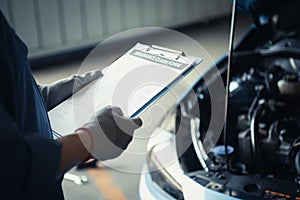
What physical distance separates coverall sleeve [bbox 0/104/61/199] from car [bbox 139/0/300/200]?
24.3 inches

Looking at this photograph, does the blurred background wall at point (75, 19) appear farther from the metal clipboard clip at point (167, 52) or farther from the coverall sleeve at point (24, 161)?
the coverall sleeve at point (24, 161)

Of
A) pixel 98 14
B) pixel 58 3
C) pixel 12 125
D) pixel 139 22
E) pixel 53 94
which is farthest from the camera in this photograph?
pixel 139 22

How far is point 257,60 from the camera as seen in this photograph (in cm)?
182

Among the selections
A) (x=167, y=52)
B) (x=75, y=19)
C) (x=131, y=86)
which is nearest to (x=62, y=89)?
(x=131, y=86)

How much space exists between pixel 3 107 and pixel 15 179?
5.3 inches

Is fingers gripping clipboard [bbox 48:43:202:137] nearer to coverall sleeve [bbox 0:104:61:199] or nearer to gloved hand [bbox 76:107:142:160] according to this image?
gloved hand [bbox 76:107:142:160]

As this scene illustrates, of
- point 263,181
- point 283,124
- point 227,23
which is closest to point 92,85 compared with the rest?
point 263,181

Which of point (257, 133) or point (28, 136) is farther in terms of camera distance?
point (257, 133)

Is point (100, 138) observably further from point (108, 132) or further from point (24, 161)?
point (24, 161)

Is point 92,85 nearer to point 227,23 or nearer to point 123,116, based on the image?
point 123,116

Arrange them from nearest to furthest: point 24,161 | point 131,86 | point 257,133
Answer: point 24,161 → point 131,86 → point 257,133

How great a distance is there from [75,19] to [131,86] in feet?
12.4

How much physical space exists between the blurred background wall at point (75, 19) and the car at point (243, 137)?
116 inches

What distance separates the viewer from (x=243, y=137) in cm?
153
